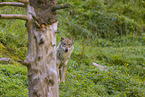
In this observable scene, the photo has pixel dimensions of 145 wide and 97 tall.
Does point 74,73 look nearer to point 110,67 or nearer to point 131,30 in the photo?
point 110,67

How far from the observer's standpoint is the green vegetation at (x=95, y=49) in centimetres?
581

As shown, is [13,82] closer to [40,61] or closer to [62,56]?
[62,56]

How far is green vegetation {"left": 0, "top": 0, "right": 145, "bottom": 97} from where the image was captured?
5.81 m

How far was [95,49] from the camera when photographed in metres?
10.1

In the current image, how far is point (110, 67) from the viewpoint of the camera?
26.7 ft

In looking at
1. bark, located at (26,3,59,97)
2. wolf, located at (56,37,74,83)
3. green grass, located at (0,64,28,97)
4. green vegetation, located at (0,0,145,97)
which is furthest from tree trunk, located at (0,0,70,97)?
wolf, located at (56,37,74,83)

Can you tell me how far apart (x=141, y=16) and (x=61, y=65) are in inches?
397

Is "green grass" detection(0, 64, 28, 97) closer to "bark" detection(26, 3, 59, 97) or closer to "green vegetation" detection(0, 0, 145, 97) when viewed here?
"green vegetation" detection(0, 0, 145, 97)

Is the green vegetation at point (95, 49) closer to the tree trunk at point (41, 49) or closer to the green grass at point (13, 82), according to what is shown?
the green grass at point (13, 82)

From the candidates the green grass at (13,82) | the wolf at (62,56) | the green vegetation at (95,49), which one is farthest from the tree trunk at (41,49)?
the wolf at (62,56)

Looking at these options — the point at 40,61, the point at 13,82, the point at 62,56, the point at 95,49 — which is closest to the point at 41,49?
the point at 40,61

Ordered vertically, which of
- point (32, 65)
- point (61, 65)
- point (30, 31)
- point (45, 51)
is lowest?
point (61, 65)

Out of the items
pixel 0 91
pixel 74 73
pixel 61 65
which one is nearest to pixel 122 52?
pixel 74 73

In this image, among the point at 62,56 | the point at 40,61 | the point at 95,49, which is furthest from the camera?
the point at 95,49
